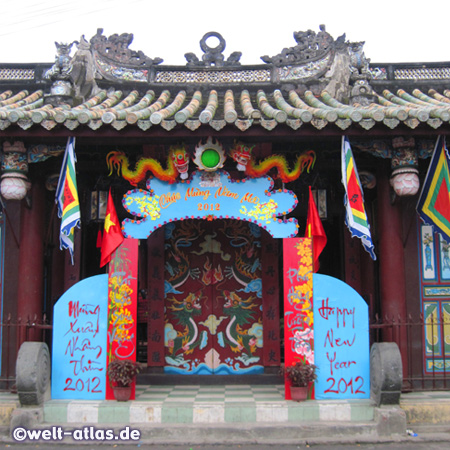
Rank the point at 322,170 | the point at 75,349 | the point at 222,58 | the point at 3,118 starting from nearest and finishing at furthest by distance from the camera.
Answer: the point at 3,118 → the point at 75,349 → the point at 322,170 → the point at 222,58

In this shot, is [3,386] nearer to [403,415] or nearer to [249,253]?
[249,253]

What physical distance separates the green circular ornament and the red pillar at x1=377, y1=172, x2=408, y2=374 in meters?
2.34

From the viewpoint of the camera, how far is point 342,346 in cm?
686

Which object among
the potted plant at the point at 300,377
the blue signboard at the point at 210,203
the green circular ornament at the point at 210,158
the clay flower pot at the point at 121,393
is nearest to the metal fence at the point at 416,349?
the potted plant at the point at 300,377

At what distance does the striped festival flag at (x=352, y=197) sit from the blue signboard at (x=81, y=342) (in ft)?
10.4

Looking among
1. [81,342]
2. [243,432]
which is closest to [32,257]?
[81,342]

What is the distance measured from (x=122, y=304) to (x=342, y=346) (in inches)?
111

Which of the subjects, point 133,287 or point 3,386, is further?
point 3,386

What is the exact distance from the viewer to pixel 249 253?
28.7 ft

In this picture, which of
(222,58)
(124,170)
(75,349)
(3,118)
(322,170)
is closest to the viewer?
(3,118)

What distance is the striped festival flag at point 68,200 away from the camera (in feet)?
21.8

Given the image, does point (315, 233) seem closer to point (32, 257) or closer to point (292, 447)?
point (292, 447)

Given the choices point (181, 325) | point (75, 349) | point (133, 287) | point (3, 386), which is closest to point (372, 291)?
point (181, 325)

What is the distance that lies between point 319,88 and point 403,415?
501 centimetres
